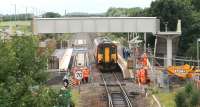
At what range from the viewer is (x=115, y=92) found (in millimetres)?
40719

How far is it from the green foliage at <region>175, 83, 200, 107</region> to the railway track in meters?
4.78

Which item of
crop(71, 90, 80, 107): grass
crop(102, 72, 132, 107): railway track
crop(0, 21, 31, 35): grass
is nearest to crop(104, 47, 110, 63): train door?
crop(102, 72, 132, 107): railway track

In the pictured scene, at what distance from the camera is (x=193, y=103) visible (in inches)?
1136

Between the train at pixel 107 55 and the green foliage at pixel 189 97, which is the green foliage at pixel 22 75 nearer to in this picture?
the green foliage at pixel 189 97

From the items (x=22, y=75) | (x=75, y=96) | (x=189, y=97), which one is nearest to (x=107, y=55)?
(x=75, y=96)

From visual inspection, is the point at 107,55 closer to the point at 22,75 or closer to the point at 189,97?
the point at 189,97

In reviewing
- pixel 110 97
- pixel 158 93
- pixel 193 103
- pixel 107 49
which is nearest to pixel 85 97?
pixel 110 97

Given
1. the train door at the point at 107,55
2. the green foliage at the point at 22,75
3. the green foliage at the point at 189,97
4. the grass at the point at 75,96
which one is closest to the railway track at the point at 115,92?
the grass at the point at 75,96

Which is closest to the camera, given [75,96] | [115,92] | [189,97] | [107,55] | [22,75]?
[22,75]

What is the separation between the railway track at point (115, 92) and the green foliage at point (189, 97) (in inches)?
188

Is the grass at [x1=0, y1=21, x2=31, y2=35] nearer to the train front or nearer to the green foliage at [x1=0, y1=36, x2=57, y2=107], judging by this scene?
the green foliage at [x1=0, y1=36, x2=57, y2=107]

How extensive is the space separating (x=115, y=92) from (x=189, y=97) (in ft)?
39.1

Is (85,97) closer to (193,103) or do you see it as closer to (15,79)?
(193,103)

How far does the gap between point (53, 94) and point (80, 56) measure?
51852mm
